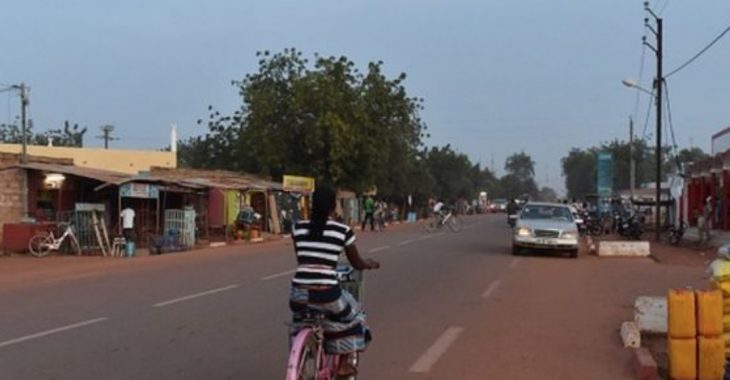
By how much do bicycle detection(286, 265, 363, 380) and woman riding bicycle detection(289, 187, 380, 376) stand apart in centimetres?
7

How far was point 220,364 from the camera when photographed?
8977 mm

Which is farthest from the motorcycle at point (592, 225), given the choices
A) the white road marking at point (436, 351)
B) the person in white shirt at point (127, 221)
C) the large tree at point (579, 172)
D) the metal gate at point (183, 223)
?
the large tree at point (579, 172)

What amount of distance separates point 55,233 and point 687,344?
81.2ft

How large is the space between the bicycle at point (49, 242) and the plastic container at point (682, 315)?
78.1 feet

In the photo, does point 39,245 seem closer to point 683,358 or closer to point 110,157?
point 683,358

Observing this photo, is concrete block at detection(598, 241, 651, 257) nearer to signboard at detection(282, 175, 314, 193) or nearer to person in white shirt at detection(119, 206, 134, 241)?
person in white shirt at detection(119, 206, 134, 241)

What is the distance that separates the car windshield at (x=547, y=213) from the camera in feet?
89.6

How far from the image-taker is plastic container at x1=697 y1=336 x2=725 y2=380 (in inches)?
335

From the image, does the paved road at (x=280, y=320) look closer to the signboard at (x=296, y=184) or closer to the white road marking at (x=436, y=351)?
the white road marking at (x=436, y=351)

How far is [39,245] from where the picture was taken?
28.8 meters

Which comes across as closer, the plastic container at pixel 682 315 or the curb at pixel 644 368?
the plastic container at pixel 682 315

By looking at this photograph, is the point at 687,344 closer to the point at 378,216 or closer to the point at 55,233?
the point at 55,233

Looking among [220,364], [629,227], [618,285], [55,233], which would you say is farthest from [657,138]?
Answer: [220,364]

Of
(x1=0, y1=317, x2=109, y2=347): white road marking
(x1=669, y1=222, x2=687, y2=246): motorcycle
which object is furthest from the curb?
(x1=669, y1=222, x2=687, y2=246): motorcycle
